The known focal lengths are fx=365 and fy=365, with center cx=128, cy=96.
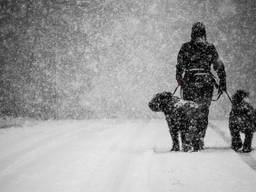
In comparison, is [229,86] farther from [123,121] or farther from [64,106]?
[64,106]

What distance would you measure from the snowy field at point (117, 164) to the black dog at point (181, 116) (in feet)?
0.82

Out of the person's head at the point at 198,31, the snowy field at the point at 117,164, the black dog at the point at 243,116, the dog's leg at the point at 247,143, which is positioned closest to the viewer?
the snowy field at the point at 117,164

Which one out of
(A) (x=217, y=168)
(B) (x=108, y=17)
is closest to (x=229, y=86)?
(B) (x=108, y=17)

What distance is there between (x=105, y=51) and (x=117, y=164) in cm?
650

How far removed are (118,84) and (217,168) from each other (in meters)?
6.74

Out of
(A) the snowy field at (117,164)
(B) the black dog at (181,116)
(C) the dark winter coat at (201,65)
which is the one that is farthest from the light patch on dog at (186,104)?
(A) the snowy field at (117,164)

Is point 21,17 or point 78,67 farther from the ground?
point 21,17

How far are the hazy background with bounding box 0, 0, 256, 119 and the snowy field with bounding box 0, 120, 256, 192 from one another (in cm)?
324

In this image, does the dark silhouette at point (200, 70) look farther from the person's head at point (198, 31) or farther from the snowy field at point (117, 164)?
the snowy field at point (117, 164)

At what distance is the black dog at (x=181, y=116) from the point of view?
225 inches

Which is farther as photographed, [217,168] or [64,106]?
[64,106]

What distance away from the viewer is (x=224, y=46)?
35.1ft

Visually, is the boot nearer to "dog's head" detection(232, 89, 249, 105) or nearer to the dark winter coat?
"dog's head" detection(232, 89, 249, 105)

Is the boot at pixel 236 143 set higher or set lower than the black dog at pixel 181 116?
lower
